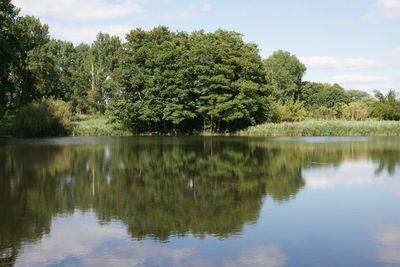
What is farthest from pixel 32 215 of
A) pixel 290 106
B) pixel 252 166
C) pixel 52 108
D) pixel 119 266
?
pixel 290 106

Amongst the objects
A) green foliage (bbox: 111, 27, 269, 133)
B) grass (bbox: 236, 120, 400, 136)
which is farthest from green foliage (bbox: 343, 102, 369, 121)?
green foliage (bbox: 111, 27, 269, 133)

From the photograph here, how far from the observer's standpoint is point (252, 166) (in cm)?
1975

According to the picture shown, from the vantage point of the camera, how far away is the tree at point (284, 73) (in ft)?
304

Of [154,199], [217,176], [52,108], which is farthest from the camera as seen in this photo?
[52,108]

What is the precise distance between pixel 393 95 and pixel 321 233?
7006cm

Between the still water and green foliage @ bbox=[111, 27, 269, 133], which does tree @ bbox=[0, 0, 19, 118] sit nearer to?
green foliage @ bbox=[111, 27, 269, 133]

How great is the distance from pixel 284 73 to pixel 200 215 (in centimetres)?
8589

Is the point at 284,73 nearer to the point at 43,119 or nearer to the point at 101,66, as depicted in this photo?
the point at 101,66

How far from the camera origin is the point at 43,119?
1857 inches

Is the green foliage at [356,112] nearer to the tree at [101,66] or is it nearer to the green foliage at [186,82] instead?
the green foliage at [186,82]

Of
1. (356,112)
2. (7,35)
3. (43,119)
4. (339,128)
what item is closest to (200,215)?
(339,128)

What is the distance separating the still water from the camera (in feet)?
24.3

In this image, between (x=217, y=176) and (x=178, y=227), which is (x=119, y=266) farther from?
(x=217, y=176)

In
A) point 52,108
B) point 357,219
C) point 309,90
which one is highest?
point 309,90
